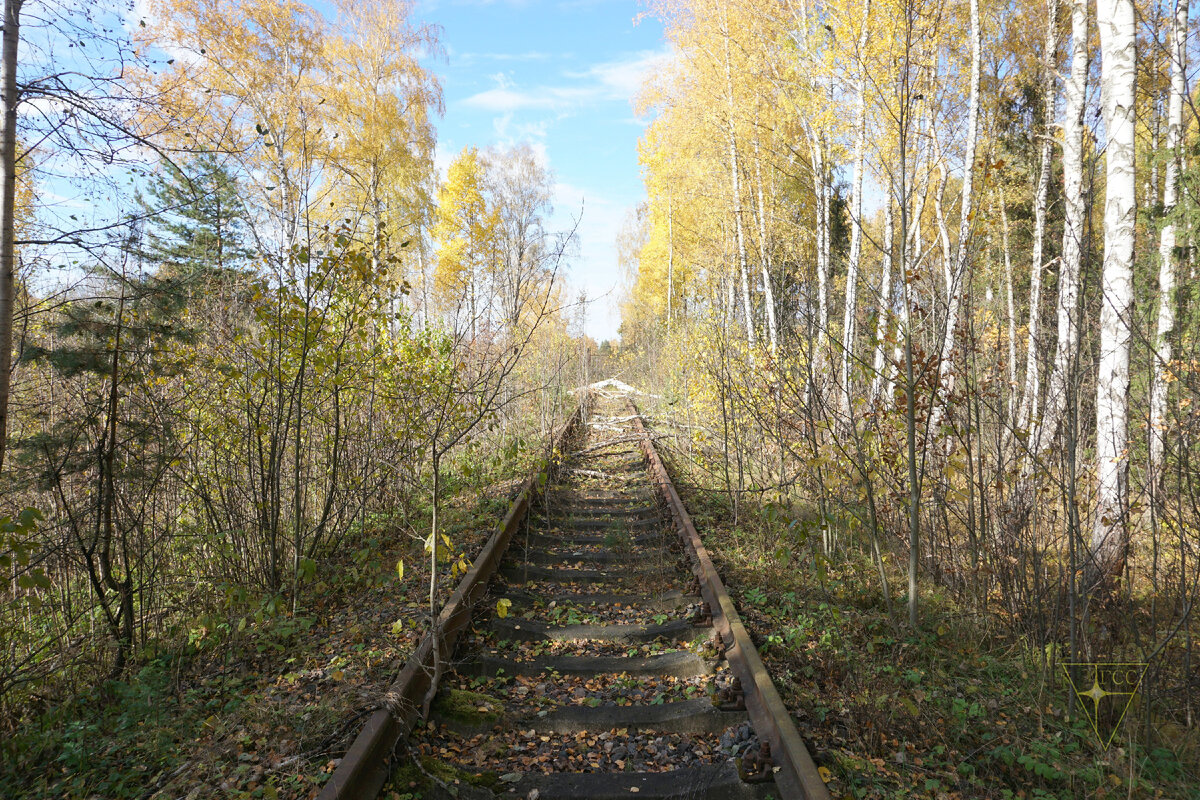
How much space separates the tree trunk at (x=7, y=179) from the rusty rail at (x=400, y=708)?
7.85 feet

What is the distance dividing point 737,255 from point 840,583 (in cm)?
986

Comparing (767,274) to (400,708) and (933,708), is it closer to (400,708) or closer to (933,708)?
(933,708)

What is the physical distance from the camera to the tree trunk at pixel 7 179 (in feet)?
11.1

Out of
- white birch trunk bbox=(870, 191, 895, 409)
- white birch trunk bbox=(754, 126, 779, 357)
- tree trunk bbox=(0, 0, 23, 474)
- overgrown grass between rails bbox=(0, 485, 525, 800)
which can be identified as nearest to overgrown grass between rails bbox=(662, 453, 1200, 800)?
white birch trunk bbox=(870, 191, 895, 409)

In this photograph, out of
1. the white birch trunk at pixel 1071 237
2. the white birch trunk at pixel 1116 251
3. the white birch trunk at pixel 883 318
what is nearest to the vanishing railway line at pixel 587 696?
the white birch trunk at pixel 883 318

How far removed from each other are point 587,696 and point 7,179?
4.13m

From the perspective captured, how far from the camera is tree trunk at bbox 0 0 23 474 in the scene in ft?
11.1

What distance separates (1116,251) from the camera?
4.84 m

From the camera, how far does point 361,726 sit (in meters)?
2.98

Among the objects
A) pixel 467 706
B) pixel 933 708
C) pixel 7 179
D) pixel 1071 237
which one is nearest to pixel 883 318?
pixel 1071 237

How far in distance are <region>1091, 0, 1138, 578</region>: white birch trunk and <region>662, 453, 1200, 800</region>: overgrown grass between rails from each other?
5.16ft


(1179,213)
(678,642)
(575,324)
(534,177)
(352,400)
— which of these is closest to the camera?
(678,642)

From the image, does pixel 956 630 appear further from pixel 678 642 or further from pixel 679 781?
pixel 679 781

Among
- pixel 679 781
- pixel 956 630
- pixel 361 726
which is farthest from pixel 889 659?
pixel 361 726
